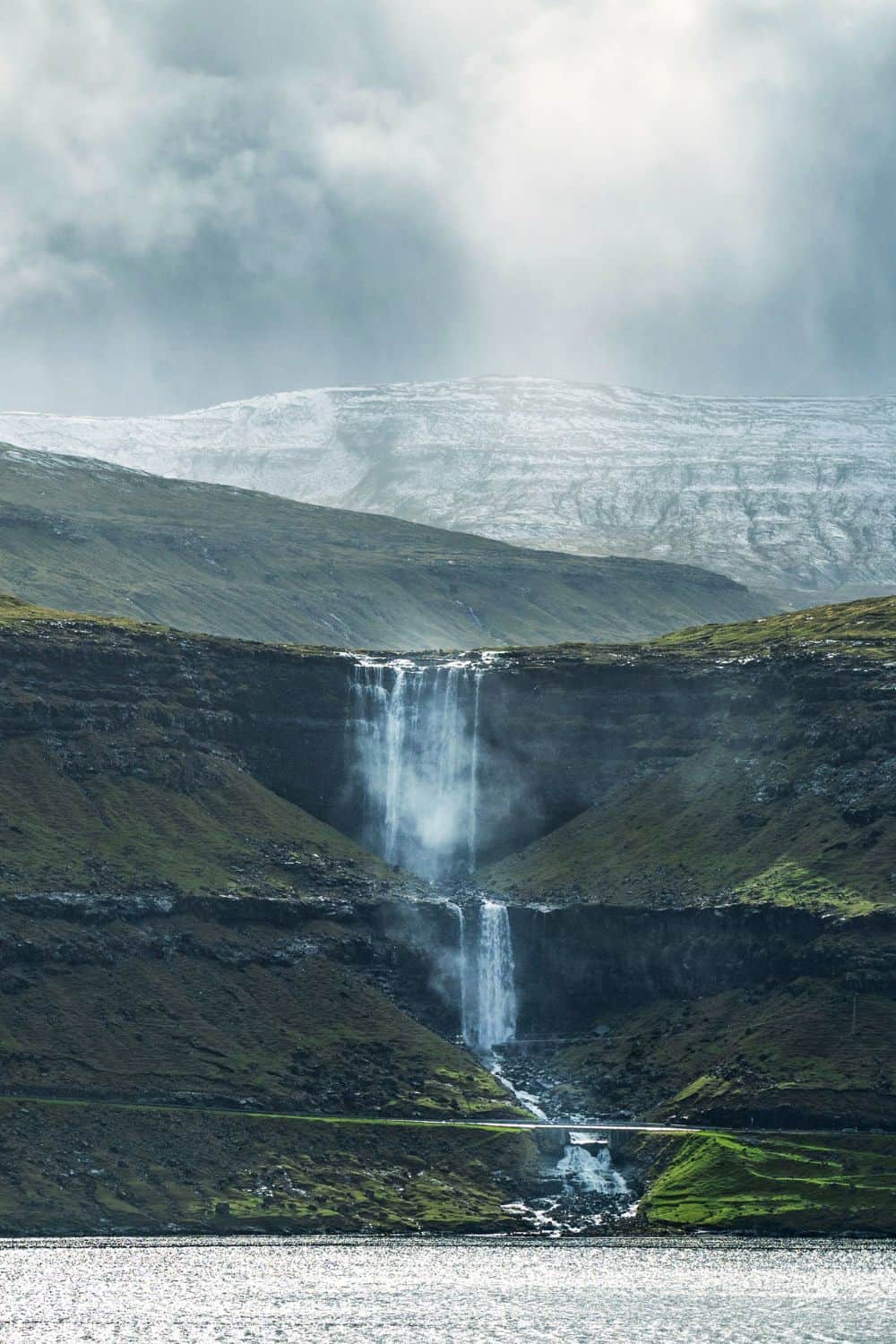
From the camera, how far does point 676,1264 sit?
193 meters

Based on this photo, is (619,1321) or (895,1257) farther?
(895,1257)

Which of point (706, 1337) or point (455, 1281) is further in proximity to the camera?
point (455, 1281)

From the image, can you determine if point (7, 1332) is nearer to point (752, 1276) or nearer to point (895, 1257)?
point (752, 1276)

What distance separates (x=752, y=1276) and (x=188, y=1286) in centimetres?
5026

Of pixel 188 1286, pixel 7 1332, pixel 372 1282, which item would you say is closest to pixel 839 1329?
pixel 372 1282

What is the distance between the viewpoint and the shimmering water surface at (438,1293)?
169 meters

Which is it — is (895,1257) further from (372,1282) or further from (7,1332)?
(7,1332)

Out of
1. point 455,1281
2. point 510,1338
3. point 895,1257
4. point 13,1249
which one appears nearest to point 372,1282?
point 455,1281

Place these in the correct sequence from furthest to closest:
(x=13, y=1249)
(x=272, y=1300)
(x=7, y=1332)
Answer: (x=13, y=1249) < (x=272, y=1300) < (x=7, y=1332)

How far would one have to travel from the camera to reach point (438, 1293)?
18175cm

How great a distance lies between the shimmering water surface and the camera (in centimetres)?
16925

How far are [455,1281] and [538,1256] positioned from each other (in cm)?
1287

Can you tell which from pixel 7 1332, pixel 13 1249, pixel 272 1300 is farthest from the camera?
pixel 13 1249

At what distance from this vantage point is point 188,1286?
597 ft
